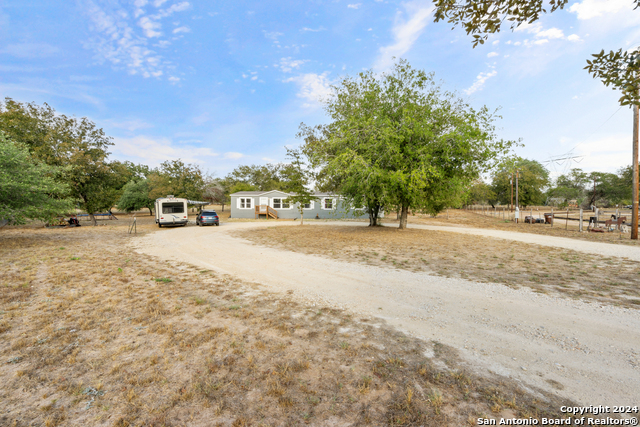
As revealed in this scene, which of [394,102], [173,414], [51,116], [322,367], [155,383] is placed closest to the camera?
[173,414]

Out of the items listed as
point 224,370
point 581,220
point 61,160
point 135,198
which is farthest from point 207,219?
point 581,220

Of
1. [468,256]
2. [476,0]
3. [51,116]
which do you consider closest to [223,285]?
[476,0]

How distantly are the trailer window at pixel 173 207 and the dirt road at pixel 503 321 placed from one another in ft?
55.7

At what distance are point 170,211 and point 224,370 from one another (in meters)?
21.6

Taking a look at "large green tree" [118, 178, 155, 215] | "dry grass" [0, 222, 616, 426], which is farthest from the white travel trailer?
"large green tree" [118, 178, 155, 215]

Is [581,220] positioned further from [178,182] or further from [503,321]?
[178,182]

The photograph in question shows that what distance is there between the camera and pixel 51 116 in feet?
72.4

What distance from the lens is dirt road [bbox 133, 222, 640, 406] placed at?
254 centimetres

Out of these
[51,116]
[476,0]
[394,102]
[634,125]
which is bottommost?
[476,0]

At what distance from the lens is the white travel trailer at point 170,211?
2067cm

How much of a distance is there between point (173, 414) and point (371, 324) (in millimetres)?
2433

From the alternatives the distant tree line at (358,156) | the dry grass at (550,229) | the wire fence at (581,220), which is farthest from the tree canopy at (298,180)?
the wire fence at (581,220)

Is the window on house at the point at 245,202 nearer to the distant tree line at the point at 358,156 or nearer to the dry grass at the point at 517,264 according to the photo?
the distant tree line at the point at 358,156

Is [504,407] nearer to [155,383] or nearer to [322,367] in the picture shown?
[322,367]
